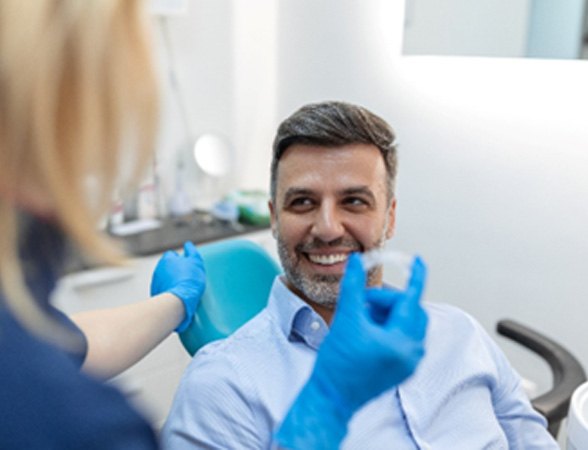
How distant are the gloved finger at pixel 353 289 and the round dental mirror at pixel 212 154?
2.08 metres

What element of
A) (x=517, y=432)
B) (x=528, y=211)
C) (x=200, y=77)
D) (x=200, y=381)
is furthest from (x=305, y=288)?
(x=200, y=77)

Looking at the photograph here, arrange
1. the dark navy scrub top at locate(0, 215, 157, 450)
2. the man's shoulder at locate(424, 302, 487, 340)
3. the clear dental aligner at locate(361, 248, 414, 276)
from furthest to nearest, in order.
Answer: the man's shoulder at locate(424, 302, 487, 340), the clear dental aligner at locate(361, 248, 414, 276), the dark navy scrub top at locate(0, 215, 157, 450)

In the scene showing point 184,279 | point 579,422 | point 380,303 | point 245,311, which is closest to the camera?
point 380,303

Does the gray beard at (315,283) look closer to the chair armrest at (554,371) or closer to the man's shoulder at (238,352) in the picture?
the man's shoulder at (238,352)

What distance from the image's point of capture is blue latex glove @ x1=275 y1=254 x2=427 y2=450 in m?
0.82

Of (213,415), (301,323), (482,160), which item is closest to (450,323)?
(301,323)

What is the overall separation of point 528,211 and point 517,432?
40.0 inches

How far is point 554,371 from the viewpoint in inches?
68.9

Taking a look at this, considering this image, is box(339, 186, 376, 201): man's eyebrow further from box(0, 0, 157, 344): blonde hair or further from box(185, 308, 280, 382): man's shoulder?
box(0, 0, 157, 344): blonde hair

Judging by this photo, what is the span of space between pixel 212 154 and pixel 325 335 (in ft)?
5.70

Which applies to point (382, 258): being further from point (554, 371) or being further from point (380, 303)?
point (554, 371)

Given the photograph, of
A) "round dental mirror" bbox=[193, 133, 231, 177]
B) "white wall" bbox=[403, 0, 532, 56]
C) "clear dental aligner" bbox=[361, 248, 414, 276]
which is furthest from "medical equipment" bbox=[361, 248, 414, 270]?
"round dental mirror" bbox=[193, 133, 231, 177]

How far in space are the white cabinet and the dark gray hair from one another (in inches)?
35.1

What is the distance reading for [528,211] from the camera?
225 centimetres
